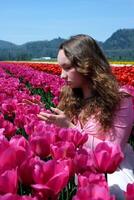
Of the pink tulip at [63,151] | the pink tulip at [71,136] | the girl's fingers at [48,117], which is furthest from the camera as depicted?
the girl's fingers at [48,117]

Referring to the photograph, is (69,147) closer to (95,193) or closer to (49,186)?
(49,186)

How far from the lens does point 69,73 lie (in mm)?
3270

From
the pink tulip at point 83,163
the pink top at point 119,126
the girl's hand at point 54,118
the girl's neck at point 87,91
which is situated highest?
the pink tulip at point 83,163

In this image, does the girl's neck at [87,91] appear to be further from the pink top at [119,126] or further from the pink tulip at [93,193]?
the pink tulip at [93,193]

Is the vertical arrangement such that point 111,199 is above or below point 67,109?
above

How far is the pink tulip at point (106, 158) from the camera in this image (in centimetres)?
176

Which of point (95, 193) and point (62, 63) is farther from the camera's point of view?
point (62, 63)

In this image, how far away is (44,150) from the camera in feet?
6.65

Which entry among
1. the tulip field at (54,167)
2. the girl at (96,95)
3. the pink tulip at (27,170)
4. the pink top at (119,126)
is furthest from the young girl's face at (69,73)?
the pink tulip at (27,170)

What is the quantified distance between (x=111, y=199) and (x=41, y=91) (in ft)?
27.1

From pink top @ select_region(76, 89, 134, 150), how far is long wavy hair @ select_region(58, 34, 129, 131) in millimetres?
34

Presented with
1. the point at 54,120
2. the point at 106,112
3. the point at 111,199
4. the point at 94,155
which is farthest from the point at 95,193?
the point at 106,112

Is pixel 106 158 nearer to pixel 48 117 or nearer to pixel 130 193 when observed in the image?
pixel 130 193

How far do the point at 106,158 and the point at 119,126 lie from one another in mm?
1520
